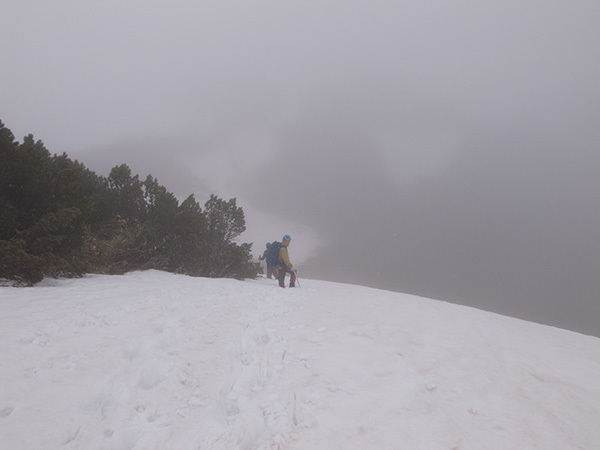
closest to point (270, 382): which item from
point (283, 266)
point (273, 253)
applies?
point (283, 266)

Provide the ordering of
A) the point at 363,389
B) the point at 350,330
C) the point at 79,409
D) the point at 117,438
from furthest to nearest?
the point at 350,330 < the point at 363,389 < the point at 79,409 < the point at 117,438

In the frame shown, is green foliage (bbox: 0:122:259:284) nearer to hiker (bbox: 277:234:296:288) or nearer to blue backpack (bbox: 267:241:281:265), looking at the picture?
blue backpack (bbox: 267:241:281:265)

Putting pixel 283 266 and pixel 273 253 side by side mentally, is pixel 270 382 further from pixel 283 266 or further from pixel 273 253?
pixel 273 253

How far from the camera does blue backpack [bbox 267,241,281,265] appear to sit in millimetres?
11180

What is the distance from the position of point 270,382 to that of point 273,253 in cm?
854

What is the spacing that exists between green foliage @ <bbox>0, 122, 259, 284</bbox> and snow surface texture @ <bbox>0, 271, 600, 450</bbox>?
5.32ft

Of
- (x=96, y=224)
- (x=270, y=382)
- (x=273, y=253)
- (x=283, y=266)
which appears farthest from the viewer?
(x=273, y=253)

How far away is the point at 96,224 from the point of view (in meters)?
8.84

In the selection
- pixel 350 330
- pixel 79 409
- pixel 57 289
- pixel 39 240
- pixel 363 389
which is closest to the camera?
pixel 79 409

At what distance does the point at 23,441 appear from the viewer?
6.35 ft

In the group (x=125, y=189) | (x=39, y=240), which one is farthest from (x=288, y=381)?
(x=125, y=189)

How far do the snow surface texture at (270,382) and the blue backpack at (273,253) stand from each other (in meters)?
6.36

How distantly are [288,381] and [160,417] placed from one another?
3.85 feet

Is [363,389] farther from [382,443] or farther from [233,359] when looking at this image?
[233,359]
